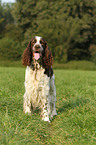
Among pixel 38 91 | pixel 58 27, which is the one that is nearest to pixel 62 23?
pixel 58 27

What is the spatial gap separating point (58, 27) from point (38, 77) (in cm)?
2552

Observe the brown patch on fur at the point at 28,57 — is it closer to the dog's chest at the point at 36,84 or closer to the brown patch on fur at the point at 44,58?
the brown patch on fur at the point at 44,58

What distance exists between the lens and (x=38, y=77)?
3.66 metres

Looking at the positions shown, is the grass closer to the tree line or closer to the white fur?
the tree line

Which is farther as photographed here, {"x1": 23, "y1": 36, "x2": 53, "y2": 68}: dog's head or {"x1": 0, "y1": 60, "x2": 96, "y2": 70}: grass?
{"x1": 0, "y1": 60, "x2": 96, "y2": 70}: grass

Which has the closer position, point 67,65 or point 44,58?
point 44,58

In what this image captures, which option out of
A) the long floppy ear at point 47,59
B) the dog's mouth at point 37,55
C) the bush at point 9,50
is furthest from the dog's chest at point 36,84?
the bush at point 9,50

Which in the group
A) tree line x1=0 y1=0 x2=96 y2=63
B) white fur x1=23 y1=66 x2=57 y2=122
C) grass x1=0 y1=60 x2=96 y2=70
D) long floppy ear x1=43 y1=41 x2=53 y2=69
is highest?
tree line x1=0 y1=0 x2=96 y2=63

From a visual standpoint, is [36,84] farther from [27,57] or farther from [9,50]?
[9,50]

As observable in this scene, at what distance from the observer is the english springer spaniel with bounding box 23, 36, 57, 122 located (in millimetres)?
3666

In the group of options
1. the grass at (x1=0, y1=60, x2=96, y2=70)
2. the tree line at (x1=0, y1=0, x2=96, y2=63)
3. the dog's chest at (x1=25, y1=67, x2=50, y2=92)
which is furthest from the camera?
the tree line at (x1=0, y1=0, x2=96, y2=63)

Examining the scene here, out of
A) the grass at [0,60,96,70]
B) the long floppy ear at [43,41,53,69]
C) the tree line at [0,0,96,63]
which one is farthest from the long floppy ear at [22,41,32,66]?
the tree line at [0,0,96,63]

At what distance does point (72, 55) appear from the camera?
101 ft

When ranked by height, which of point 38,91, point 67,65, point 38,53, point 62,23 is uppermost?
point 62,23
